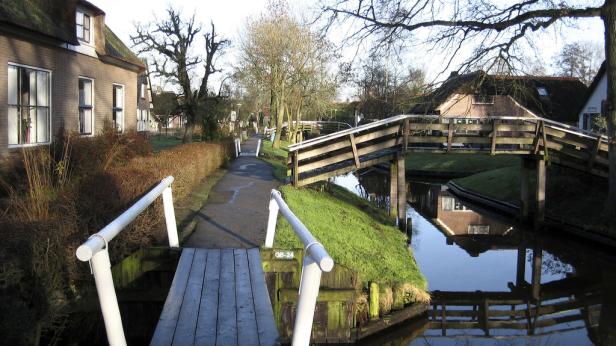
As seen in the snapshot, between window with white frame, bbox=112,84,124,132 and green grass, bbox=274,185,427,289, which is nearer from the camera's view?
green grass, bbox=274,185,427,289

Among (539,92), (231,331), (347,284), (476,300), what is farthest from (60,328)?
(539,92)

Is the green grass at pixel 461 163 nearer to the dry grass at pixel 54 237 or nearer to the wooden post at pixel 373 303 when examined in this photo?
the wooden post at pixel 373 303

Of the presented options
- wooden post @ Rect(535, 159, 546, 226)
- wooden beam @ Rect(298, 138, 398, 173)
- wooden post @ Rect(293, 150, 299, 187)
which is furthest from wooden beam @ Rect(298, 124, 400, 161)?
wooden post @ Rect(535, 159, 546, 226)

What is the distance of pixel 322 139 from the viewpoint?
17094 millimetres

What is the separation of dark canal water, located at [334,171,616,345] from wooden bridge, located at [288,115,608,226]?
6.18ft

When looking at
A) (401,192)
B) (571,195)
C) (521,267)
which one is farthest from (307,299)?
(571,195)

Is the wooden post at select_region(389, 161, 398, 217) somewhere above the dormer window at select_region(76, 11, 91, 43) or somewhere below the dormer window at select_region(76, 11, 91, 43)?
below

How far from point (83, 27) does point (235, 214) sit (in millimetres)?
10595

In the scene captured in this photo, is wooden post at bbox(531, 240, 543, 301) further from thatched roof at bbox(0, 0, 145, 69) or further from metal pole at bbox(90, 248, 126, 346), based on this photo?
thatched roof at bbox(0, 0, 145, 69)

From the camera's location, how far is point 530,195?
22266 millimetres

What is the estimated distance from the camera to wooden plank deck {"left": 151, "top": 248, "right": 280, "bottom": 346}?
4684 millimetres

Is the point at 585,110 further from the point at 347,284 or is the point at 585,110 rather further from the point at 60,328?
the point at 60,328

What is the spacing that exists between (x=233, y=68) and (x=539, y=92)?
2478cm

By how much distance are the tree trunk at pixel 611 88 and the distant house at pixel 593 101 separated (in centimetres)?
1906
